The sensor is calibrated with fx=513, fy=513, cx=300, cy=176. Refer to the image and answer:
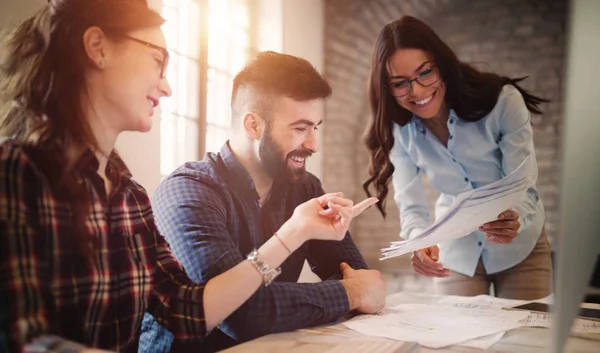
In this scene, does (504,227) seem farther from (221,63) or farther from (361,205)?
(221,63)

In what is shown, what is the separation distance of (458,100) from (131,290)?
2.88ft

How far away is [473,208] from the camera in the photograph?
31.2 inches

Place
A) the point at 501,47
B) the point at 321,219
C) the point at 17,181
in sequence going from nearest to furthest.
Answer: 1. the point at 17,181
2. the point at 321,219
3. the point at 501,47

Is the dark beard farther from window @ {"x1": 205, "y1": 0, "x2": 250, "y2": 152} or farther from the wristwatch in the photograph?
the wristwatch

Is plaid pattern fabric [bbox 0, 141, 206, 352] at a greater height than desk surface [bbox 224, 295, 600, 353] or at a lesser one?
greater

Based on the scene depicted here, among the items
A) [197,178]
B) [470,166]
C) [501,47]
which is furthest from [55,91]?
[501,47]

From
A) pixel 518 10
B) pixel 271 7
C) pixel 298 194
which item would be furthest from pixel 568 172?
pixel 518 10

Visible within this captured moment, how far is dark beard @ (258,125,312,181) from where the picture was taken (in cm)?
99

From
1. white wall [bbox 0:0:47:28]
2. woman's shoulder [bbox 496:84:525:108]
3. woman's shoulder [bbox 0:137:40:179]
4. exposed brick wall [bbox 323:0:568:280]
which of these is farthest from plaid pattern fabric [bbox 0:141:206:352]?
exposed brick wall [bbox 323:0:568:280]

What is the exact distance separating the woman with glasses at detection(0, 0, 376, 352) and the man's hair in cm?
28

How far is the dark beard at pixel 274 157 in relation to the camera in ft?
3.25

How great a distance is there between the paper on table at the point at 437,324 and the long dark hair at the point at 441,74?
28 centimetres

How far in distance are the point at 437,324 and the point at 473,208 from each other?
20cm

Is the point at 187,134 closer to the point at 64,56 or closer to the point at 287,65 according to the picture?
the point at 287,65
